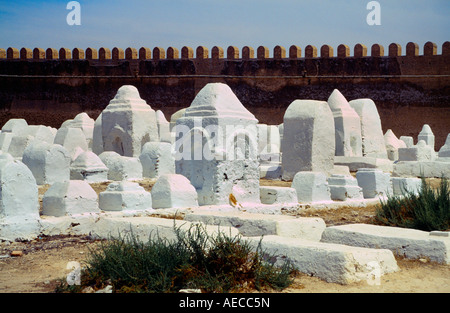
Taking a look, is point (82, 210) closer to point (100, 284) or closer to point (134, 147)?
point (100, 284)

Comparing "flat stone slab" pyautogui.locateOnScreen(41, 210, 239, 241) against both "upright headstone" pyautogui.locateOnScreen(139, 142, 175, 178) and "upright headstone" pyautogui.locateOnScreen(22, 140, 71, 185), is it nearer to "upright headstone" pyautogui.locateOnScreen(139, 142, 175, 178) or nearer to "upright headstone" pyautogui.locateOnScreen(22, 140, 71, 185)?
"upright headstone" pyautogui.locateOnScreen(22, 140, 71, 185)

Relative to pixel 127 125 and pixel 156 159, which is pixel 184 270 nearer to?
pixel 156 159

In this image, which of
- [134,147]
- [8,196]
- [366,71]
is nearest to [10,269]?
[8,196]

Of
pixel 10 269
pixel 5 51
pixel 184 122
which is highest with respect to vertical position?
pixel 5 51

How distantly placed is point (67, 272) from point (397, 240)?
2.72m

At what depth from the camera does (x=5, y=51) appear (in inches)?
1057

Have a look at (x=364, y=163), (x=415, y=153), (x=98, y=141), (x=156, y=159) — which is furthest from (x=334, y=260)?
(x=98, y=141)

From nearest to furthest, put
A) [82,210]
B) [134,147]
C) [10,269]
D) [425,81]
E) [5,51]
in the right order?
1. [10,269]
2. [82,210]
3. [134,147]
4. [425,81]
5. [5,51]

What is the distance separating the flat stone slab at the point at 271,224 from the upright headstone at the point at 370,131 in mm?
8968

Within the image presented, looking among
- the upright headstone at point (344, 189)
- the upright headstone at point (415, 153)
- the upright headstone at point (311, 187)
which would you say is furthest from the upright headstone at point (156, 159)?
the upright headstone at point (415, 153)

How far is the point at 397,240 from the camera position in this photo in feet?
15.5

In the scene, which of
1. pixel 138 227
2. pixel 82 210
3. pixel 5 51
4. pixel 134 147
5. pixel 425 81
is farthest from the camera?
pixel 5 51

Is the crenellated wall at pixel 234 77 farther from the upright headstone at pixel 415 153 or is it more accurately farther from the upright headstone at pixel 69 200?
the upright headstone at pixel 69 200

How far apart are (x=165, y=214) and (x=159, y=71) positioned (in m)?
19.1
